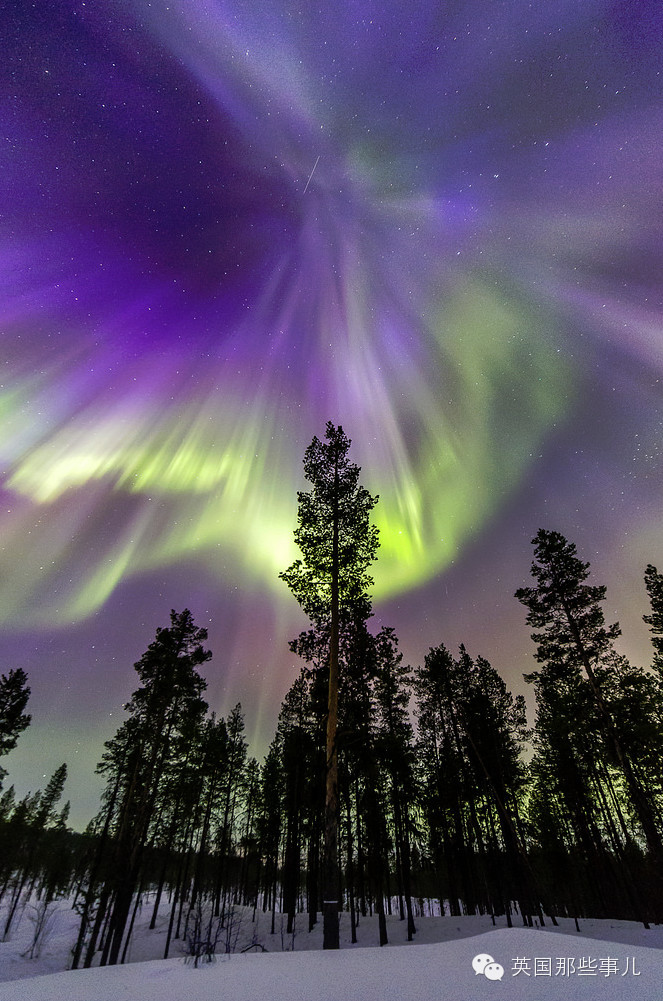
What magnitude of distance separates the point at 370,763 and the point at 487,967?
12599 millimetres

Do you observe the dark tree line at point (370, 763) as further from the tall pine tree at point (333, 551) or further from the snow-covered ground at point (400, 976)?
the snow-covered ground at point (400, 976)

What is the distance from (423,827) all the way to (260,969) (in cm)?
3035

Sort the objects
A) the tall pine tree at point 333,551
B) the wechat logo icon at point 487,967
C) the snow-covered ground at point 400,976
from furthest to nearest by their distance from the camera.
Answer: the tall pine tree at point 333,551
the wechat logo icon at point 487,967
the snow-covered ground at point 400,976

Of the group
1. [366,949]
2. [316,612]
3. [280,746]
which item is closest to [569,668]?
[316,612]

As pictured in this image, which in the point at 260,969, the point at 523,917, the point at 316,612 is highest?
the point at 316,612

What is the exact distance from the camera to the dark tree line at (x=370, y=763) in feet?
55.2

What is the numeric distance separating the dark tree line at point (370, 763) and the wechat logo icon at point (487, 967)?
24.7 ft

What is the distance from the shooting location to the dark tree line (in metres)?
16.8

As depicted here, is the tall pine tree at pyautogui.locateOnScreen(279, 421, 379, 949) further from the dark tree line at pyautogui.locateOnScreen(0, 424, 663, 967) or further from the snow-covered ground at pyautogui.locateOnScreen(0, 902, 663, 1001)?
the snow-covered ground at pyautogui.locateOnScreen(0, 902, 663, 1001)

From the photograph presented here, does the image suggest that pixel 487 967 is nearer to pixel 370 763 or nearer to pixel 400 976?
pixel 400 976

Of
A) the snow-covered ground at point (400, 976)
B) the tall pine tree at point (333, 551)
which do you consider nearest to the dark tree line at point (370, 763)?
the tall pine tree at point (333, 551)

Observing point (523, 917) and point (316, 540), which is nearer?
point (316, 540)

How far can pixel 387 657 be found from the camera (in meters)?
21.1

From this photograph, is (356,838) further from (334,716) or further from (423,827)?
(334,716)
